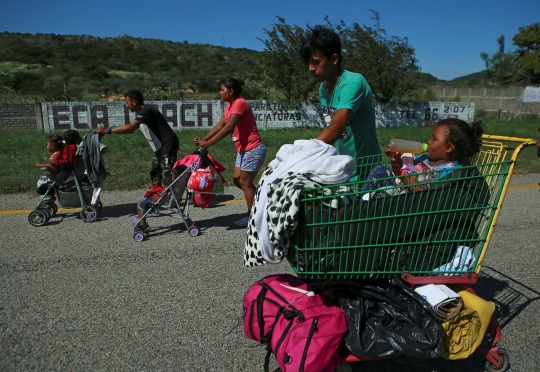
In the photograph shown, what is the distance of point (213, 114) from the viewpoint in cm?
1770

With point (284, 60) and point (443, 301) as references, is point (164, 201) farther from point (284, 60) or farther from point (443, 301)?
point (284, 60)

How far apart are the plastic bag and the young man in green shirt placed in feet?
3.37

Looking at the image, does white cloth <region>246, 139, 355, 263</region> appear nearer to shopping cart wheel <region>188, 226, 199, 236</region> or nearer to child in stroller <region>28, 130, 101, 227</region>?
shopping cart wheel <region>188, 226, 199, 236</region>

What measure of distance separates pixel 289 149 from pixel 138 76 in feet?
143

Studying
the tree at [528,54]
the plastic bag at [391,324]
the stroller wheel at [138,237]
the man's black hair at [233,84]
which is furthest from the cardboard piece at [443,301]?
the tree at [528,54]

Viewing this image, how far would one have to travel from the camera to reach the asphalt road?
3.02m

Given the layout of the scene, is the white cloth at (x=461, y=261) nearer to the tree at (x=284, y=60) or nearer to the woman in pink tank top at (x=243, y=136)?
the woman in pink tank top at (x=243, y=136)

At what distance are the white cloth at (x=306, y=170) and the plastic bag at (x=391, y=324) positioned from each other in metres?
0.63

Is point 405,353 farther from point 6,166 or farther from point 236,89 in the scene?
point 6,166

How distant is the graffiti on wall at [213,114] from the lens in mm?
16219

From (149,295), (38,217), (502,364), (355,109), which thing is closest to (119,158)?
(38,217)

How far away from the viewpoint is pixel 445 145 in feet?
9.57

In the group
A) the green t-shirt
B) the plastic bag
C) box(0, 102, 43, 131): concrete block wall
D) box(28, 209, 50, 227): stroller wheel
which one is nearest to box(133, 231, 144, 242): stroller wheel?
box(28, 209, 50, 227): stroller wheel

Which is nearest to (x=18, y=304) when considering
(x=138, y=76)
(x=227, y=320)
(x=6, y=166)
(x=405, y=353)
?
(x=227, y=320)
